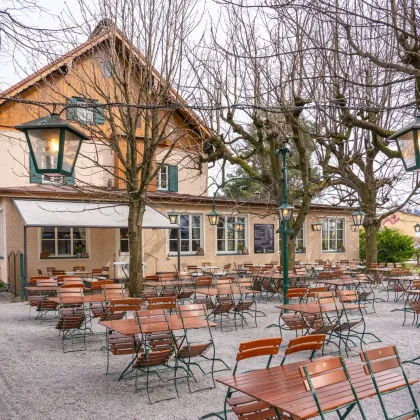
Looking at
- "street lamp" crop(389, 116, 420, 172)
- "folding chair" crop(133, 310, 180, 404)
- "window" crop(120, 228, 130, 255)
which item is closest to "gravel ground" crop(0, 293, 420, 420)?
"folding chair" crop(133, 310, 180, 404)

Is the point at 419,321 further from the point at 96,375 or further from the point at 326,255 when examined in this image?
the point at 326,255

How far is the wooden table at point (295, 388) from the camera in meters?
3.43

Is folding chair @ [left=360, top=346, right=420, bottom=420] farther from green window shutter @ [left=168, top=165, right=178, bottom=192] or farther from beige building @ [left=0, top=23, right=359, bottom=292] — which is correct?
green window shutter @ [left=168, top=165, right=178, bottom=192]

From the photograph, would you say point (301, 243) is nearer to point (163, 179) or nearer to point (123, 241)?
point (163, 179)

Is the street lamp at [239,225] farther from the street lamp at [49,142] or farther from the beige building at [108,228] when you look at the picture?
the street lamp at [49,142]

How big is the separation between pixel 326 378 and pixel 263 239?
712 inches

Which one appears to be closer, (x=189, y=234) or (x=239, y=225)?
(x=189, y=234)

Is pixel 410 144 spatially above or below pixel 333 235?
above

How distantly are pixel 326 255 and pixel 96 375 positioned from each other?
1869 centimetres

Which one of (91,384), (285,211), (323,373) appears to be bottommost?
(91,384)

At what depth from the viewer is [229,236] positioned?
67.8 feet

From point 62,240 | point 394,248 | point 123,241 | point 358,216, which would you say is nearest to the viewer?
point 358,216

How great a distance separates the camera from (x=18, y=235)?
633 inches

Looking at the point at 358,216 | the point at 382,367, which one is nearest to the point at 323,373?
the point at 382,367
